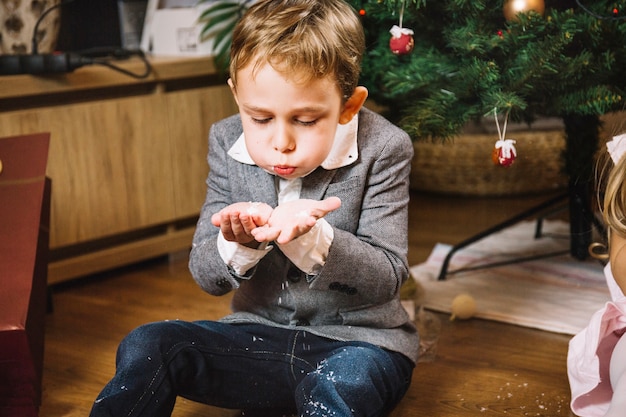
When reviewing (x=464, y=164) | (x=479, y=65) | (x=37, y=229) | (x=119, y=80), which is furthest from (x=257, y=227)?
(x=464, y=164)

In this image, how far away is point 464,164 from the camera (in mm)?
2424

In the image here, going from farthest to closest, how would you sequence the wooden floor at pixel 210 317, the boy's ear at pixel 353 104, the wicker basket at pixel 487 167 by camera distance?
the wicker basket at pixel 487 167 → the wooden floor at pixel 210 317 → the boy's ear at pixel 353 104

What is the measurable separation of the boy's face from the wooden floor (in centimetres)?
44

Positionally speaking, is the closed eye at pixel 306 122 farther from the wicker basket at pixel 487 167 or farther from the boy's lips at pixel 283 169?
the wicker basket at pixel 487 167

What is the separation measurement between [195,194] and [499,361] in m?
0.95

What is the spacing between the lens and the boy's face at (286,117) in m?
0.97

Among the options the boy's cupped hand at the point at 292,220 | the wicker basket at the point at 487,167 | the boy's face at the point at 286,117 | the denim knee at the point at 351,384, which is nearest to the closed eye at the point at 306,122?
the boy's face at the point at 286,117

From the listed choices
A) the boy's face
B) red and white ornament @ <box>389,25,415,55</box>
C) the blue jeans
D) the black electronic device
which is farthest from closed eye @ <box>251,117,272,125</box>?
the black electronic device

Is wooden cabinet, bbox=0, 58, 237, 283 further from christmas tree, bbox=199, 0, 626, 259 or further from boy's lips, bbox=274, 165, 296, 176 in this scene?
boy's lips, bbox=274, 165, 296, 176

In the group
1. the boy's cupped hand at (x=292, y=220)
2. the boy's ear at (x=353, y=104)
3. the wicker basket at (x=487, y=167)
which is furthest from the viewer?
the wicker basket at (x=487, y=167)

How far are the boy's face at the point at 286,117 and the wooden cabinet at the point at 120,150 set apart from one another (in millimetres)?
850

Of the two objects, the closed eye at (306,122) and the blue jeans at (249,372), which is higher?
the closed eye at (306,122)

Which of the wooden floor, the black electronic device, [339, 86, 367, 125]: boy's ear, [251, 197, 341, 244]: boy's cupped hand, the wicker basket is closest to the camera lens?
[251, 197, 341, 244]: boy's cupped hand

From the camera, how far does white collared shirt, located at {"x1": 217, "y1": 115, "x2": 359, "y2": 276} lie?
0.99 meters
